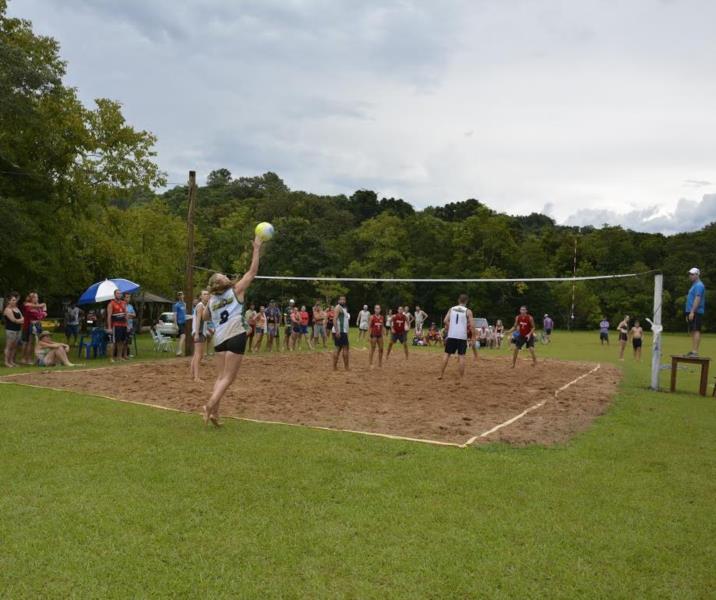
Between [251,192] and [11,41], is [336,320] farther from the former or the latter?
[251,192]

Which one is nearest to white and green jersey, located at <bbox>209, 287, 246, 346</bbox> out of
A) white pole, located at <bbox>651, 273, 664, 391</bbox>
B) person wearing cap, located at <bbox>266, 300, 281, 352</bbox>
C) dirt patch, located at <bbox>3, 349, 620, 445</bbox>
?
dirt patch, located at <bbox>3, 349, 620, 445</bbox>

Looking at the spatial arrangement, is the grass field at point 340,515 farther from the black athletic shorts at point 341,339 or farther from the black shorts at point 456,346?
the black athletic shorts at point 341,339

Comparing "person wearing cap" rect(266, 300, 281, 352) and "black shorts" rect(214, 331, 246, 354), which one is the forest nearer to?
"person wearing cap" rect(266, 300, 281, 352)

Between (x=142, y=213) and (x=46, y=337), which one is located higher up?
(x=142, y=213)

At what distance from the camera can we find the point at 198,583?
3.45m

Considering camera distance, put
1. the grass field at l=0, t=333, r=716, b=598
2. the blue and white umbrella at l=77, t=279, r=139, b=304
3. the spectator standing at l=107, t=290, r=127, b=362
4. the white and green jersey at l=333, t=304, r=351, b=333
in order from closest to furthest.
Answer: the grass field at l=0, t=333, r=716, b=598 → the white and green jersey at l=333, t=304, r=351, b=333 → the spectator standing at l=107, t=290, r=127, b=362 → the blue and white umbrella at l=77, t=279, r=139, b=304

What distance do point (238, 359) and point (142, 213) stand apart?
1154 inches

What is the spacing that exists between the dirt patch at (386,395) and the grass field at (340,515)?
98 cm

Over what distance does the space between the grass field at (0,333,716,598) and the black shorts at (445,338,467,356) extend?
5637 millimetres

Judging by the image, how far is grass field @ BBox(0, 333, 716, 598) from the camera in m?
3.52

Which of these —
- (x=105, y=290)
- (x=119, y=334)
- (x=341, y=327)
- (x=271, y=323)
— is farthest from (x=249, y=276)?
(x=271, y=323)

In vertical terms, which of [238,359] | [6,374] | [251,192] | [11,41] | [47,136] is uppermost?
[251,192]

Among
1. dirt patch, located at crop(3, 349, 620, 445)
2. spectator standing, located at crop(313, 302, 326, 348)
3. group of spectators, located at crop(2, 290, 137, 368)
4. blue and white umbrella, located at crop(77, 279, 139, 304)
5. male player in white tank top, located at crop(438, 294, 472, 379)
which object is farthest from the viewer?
spectator standing, located at crop(313, 302, 326, 348)

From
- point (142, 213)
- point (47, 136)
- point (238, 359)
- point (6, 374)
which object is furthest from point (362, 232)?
point (238, 359)
